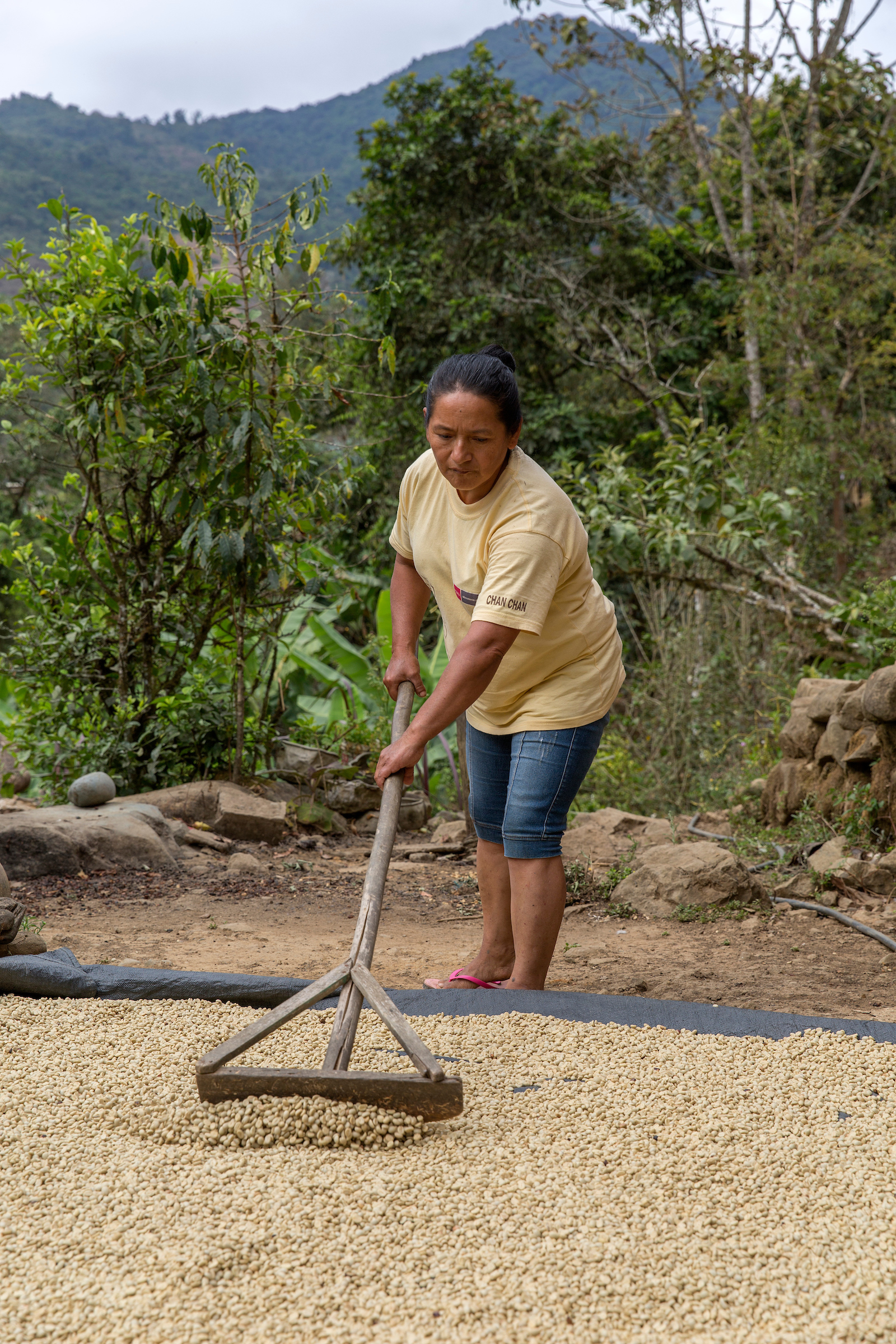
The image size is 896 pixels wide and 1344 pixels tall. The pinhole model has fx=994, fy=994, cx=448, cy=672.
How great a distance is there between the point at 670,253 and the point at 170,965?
29.1 feet

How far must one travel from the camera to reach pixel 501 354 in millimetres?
1930

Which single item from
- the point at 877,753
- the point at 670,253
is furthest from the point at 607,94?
the point at 877,753

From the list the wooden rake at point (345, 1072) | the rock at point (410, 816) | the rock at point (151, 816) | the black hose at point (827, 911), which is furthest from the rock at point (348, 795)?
the wooden rake at point (345, 1072)

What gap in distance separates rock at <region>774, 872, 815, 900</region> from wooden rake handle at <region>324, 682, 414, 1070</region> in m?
1.82

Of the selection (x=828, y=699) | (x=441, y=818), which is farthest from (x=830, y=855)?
(x=441, y=818)

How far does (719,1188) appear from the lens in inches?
52.5

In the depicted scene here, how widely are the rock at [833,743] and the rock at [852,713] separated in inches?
0.7

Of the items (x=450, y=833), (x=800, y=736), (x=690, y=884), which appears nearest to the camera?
(x=690, y=884)

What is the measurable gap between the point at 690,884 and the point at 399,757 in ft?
5.49

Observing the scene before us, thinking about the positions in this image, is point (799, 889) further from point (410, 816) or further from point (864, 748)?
point (410, 816)

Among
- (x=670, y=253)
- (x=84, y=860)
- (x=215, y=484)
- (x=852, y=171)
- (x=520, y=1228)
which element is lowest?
(x=84, y=860)

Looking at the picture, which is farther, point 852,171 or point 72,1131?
point 852,171

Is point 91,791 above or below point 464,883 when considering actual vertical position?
above

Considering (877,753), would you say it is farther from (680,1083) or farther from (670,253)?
(670,253)
